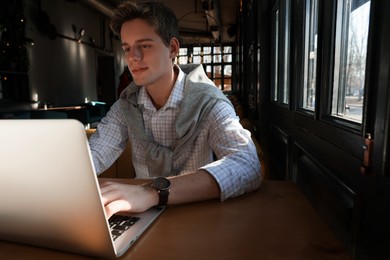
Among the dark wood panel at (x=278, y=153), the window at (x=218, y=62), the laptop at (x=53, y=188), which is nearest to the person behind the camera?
the laptop at (x=53, y=188)

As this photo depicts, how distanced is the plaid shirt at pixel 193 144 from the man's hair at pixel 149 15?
22cm

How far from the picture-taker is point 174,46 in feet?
4.56

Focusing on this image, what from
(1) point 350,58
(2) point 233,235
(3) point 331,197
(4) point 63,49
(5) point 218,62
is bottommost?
(3) point 331,197

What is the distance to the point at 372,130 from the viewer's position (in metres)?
0.88

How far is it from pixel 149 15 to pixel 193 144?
0.55 meters

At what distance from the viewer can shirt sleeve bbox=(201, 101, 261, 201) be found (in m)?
0.92

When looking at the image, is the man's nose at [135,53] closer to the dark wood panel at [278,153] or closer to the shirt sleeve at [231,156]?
the shirt sleeve at [231,156]

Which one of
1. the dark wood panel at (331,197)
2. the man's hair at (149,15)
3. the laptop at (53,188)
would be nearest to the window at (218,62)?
the dark wood panel at (331,197)

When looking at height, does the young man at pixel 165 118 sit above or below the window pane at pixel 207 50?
below

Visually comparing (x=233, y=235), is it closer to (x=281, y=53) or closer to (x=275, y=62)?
(x=281, y=53)

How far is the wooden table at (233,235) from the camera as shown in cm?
60

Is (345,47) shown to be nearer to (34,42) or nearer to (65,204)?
(65,204)

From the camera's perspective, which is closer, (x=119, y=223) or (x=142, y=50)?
(x=119, y=223)

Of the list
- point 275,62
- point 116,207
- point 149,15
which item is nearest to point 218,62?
point 275,62
